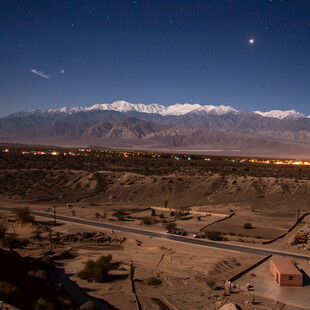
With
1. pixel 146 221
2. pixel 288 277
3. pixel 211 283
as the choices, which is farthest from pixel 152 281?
pixel 146 221

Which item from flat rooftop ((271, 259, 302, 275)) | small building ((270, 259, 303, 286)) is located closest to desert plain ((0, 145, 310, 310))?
small building ((270, 259, 303, 286))

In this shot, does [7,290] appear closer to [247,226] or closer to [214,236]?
[214,236]

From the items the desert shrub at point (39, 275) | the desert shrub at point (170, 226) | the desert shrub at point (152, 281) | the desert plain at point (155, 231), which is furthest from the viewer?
the desert shrub at point (170, 226)

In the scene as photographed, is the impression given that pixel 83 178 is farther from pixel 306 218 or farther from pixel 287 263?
pixel 287 263

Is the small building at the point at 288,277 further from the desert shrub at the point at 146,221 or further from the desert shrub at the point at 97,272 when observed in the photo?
the desert shrub at the point at 146,221

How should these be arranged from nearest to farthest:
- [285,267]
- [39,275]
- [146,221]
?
[39,275] < [285,267] < [146,221]

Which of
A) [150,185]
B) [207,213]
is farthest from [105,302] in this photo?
[150,185]

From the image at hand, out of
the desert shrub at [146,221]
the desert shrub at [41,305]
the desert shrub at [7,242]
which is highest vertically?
the desert shrub at [41,305]

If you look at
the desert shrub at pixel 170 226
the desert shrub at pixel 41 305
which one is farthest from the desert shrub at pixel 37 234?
the desert shrub at pixel 41 305

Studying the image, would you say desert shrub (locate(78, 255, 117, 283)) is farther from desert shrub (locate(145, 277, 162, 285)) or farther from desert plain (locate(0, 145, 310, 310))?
desert shrub (locate(145, 277, 162, 285))
